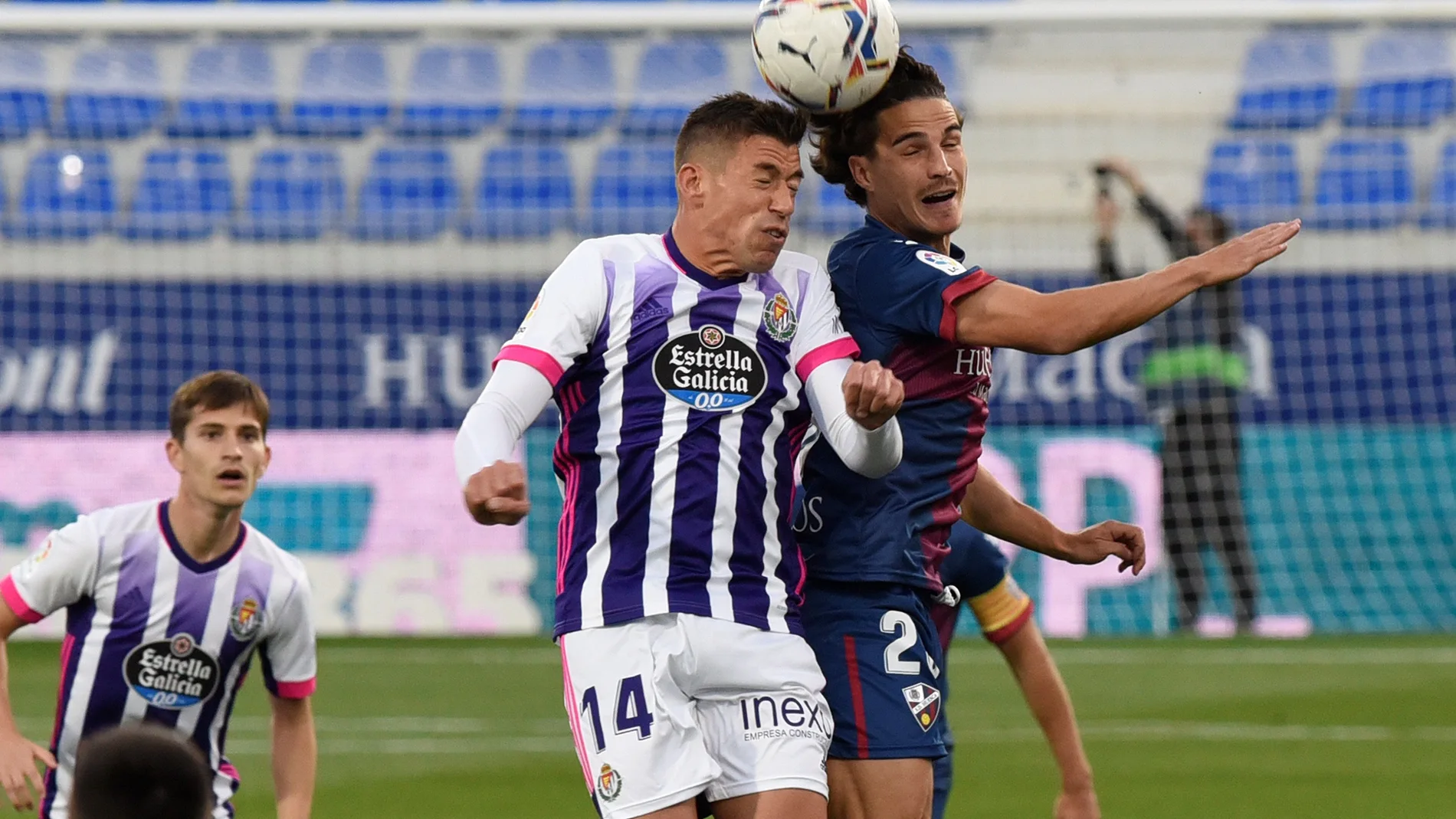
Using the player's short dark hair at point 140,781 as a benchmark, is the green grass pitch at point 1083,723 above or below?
below

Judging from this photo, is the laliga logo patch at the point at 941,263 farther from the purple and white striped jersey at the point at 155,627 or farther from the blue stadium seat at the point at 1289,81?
the blue stadium seat at the point at 1289,81

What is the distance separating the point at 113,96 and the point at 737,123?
425 inches

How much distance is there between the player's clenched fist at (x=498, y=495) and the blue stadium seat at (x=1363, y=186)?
11.4 metres

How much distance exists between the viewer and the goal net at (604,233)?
437 inches

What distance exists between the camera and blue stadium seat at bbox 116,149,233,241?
44.4ft

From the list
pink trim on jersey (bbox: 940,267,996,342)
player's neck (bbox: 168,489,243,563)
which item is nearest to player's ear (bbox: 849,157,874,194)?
pink trim on jersey (bbox: 940,267,996,342)

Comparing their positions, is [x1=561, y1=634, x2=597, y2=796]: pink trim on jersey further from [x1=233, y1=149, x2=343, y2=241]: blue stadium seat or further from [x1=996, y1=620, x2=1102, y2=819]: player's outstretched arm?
[x1=233, y1=149, x2=343, y2=241]: blue stadium seat

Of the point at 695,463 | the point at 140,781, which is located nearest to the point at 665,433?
the point at 695,463

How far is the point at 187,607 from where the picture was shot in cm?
468

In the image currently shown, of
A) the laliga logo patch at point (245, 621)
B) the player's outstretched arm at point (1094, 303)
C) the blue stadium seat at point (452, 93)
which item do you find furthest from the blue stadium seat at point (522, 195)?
the player's outstretched arm at point (1094, 303)

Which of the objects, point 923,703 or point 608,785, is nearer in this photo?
point 608,785

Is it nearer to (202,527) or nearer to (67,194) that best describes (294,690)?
(202,527)

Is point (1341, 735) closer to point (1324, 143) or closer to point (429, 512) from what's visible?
point (429, 512)

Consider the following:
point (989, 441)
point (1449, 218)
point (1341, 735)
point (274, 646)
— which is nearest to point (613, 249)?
point (274, 646)
